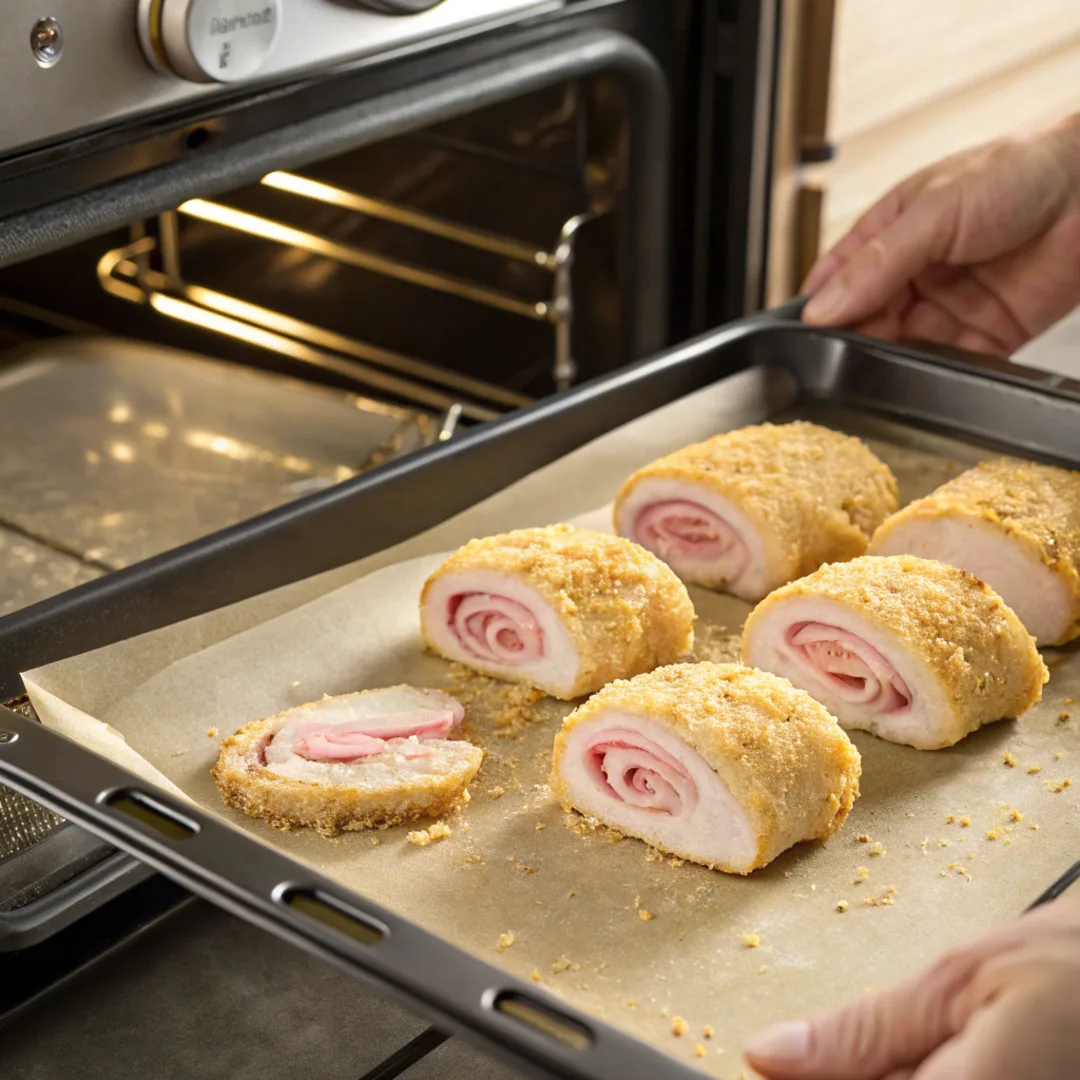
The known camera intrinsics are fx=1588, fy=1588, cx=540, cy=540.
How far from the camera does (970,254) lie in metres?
1.87

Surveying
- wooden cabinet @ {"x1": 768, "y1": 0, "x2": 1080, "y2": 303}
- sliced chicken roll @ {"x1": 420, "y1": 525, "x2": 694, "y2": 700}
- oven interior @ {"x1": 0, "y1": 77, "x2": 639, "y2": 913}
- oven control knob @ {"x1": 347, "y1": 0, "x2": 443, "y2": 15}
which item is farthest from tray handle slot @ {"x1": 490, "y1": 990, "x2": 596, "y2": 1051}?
wooden cabinet @ {"x1": 768, "y1": 0, "x2": 1080, "y2": 303}

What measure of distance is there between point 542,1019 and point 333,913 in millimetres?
144

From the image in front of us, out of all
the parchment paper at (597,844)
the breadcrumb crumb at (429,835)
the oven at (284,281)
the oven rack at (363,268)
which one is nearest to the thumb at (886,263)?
the oven at (284,281)

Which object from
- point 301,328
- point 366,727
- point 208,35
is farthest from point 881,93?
point 366,727

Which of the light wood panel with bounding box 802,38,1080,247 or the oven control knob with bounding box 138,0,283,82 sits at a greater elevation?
the oven control knob with bounding box 138,0,283,82

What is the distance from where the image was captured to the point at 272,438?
2047mm

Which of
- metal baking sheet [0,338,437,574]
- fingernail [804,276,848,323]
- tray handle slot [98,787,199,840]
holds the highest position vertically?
fingernail [804,276,848,323]

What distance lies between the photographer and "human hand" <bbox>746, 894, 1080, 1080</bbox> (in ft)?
2.50

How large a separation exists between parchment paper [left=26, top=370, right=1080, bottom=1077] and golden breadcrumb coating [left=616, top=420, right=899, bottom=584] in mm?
117

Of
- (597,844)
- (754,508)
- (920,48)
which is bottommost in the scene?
(597,844)

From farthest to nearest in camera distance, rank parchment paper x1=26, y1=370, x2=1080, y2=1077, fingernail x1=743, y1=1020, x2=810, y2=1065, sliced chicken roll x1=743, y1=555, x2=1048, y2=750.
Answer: sliced chicken roll x1=743, y1=555, x2=1048, y2=750
parchment paper x1=26, y1=370, x2=1080, y2=1077
fingernail x1=743, y1=1020, x2=810, y2=1065

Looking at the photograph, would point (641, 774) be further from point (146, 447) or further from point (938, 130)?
point (938, 130)

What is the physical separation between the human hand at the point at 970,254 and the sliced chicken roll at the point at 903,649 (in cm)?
49

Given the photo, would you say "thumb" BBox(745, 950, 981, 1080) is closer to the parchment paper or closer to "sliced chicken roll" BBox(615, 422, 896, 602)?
the parchment paper
